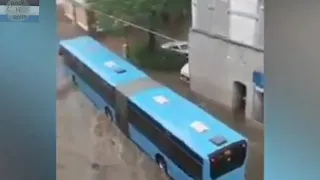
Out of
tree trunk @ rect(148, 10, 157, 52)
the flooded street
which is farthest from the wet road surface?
tree trunk @ rect(148, 10, 157, 52)

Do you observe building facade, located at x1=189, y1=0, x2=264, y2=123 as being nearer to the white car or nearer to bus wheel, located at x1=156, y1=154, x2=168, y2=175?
the white car

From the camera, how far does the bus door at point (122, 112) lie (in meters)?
1.33

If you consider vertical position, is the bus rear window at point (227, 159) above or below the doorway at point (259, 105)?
below

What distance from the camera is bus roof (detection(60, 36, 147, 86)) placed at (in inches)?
52.6

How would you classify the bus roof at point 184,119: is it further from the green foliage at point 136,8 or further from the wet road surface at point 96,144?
the green foliage at point 136,8

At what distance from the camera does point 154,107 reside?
1318 millimetres

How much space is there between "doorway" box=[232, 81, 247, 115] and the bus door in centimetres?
26

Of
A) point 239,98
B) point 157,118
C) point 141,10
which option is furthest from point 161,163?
point 141,10

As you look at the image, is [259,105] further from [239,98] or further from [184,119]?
[184,119]

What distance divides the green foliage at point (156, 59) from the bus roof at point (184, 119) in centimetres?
6

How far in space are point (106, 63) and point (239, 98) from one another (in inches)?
13.2

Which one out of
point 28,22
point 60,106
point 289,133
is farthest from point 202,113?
point 28,22

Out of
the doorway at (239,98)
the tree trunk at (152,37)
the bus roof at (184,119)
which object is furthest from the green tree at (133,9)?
the doorway at (239,98)

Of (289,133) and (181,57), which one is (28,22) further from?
(289,133)
